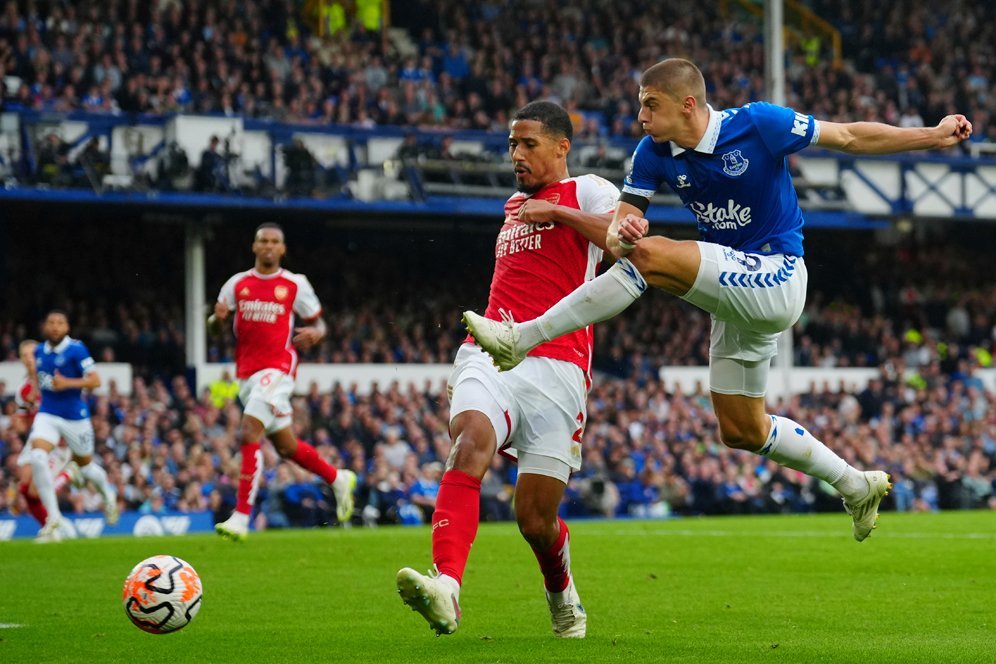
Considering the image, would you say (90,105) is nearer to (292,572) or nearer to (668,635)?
(292,572)

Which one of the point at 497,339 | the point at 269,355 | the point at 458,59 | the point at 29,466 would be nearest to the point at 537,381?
the point at 497,339

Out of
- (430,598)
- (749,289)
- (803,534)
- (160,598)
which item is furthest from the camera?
(803,534)

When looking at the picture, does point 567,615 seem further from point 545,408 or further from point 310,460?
point 310,460

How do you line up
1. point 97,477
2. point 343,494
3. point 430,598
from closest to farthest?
point 430,598, point 343,494, point 97,477

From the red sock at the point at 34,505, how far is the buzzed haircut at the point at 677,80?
429 inches

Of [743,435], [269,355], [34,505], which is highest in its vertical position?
[269,355]

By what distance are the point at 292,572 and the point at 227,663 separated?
4775 millimetres

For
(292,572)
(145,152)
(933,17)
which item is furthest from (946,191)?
(292,572)

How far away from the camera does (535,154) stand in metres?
7.37

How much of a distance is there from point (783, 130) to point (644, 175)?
72cm

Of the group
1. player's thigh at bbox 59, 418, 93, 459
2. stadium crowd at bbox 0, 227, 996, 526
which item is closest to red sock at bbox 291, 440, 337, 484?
player's thigh at bbox 59, 418, 93, 459

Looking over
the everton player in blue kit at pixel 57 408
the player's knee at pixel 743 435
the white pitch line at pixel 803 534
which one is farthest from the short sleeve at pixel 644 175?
the everton player in blue kit at pixel 57 408

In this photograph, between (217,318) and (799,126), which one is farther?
(217,318)

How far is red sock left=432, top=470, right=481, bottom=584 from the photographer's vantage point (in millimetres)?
6463
